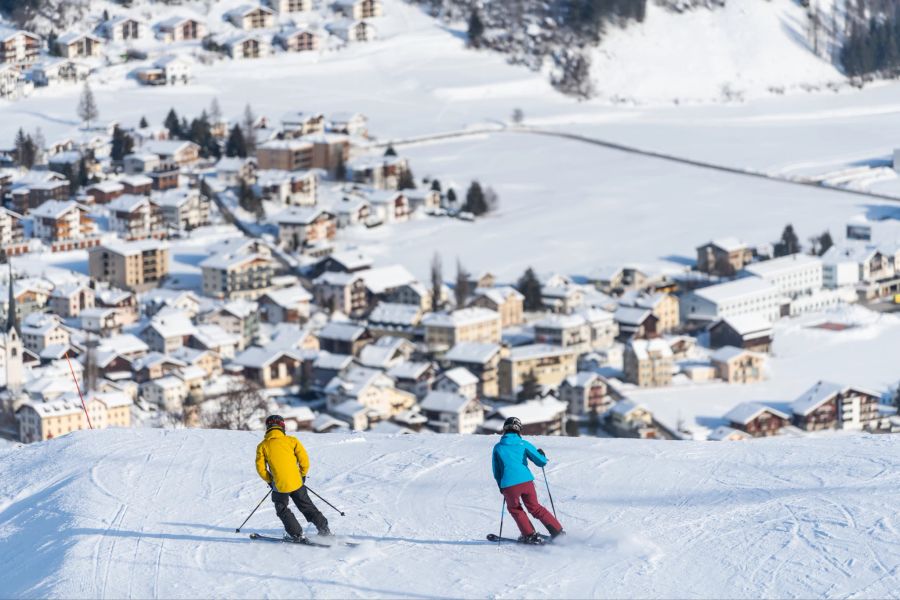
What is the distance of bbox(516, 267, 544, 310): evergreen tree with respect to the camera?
17.2 m

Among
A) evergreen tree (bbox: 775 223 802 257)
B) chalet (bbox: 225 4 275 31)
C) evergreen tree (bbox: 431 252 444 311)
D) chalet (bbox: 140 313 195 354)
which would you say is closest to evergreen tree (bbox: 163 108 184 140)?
chalet (bbox: 225 4 275 31)

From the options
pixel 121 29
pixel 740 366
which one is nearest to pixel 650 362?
pixel 740 366

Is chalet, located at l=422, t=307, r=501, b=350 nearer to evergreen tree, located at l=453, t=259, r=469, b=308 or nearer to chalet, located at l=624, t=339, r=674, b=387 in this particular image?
evergreen tree, located at l=453, t=259, r=469, b=308

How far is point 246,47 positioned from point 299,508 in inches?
944

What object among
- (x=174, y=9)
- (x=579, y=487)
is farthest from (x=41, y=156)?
(x=579, y=487)

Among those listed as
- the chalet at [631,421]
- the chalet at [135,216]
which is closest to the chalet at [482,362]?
the chalet at [631,421]

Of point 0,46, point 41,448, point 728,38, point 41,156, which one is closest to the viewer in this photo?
point 41,448

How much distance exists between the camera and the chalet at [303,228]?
19500mm

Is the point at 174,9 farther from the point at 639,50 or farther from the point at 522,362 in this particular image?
the point at 522,362

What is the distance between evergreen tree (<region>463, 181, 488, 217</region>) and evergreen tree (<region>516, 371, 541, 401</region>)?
18.8 ft

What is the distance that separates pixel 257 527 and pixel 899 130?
12.9 m

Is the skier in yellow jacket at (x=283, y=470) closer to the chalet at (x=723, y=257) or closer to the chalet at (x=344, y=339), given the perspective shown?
the chalet at (x=344, y=339)

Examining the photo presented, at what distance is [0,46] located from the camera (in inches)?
977

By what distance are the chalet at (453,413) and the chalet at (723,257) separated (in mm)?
4810
